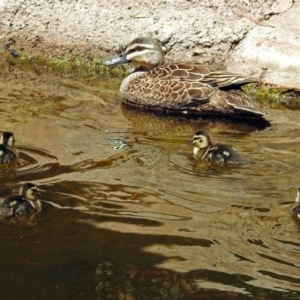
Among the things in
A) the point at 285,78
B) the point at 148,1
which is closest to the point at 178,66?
the point at 285,78

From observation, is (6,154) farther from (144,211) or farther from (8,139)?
(144,211)

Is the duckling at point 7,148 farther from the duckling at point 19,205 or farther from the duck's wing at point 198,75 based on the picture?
the duck's wing at point 198,75

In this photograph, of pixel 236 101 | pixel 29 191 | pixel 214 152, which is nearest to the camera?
pixel 29 191

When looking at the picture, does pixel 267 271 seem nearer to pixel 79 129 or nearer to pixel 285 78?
pixel 79 129

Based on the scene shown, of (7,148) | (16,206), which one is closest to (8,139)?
(7,148)

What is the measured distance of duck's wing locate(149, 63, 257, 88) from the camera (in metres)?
9.48

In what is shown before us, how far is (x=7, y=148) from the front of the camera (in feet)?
24.2

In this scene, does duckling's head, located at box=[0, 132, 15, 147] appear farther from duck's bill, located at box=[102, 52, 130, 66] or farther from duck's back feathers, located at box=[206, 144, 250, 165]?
duck's bill, located at box=[102, 52, 130, 66]

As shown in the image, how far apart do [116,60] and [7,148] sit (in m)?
3.30

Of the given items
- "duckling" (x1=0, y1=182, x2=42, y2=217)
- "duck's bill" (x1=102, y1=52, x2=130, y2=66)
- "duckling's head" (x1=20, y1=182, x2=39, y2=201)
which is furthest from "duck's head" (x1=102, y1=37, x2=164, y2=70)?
"duckling" (x1=0, y1=182, x2=42, y2=217)

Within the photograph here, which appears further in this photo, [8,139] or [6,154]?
[8,139]

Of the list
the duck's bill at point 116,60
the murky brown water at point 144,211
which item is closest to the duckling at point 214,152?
the murky brown water at point 144,211

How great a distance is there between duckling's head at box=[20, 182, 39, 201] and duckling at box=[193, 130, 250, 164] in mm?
1798

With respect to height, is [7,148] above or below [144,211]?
above
